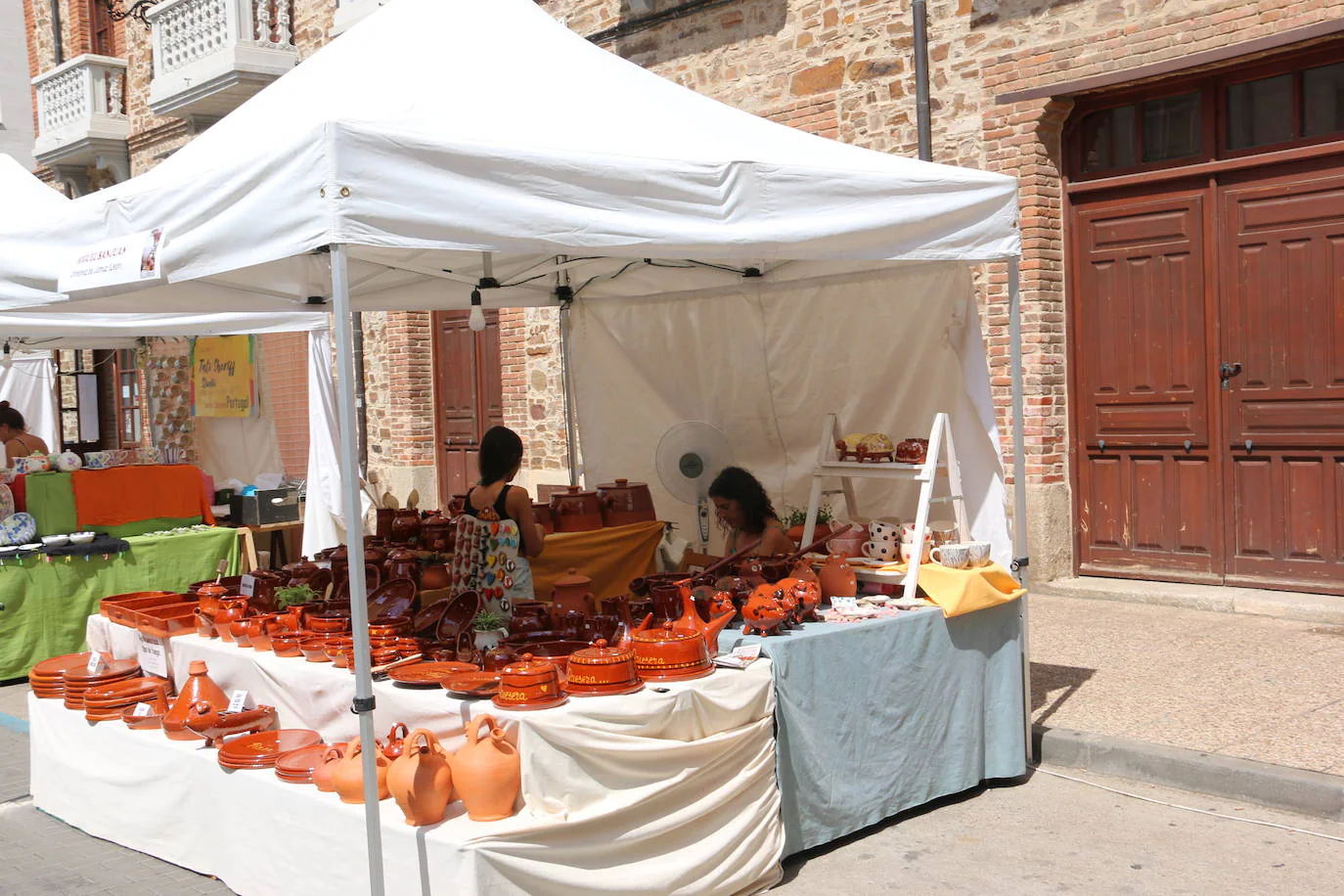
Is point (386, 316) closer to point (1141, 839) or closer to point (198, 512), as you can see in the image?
point (198, 512)

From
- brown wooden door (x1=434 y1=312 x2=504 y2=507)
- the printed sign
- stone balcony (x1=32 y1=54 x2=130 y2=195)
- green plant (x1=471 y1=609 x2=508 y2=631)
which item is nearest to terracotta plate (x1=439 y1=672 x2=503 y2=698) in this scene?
green plant (x1=471 y1=609 x2=508 y2=631)

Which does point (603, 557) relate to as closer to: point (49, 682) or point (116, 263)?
point (49, 682)

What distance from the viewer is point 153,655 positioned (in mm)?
4668

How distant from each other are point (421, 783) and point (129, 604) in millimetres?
2451

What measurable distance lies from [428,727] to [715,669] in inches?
34.2

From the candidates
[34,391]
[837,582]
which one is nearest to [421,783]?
[837,582]

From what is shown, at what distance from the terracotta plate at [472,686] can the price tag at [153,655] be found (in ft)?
5.34

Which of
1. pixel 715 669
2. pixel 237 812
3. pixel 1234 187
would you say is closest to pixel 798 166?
pixel 715 669

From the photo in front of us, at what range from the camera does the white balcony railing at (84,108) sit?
1706 centimetres

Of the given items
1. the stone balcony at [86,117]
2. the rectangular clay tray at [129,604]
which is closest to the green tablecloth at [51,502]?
the rectangular clay tray at [129,604]

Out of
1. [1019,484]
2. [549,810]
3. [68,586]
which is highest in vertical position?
[1019,484]

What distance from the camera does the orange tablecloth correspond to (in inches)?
291

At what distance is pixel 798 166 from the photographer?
3961 mm

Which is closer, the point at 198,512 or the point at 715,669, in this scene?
the point at 715,669
